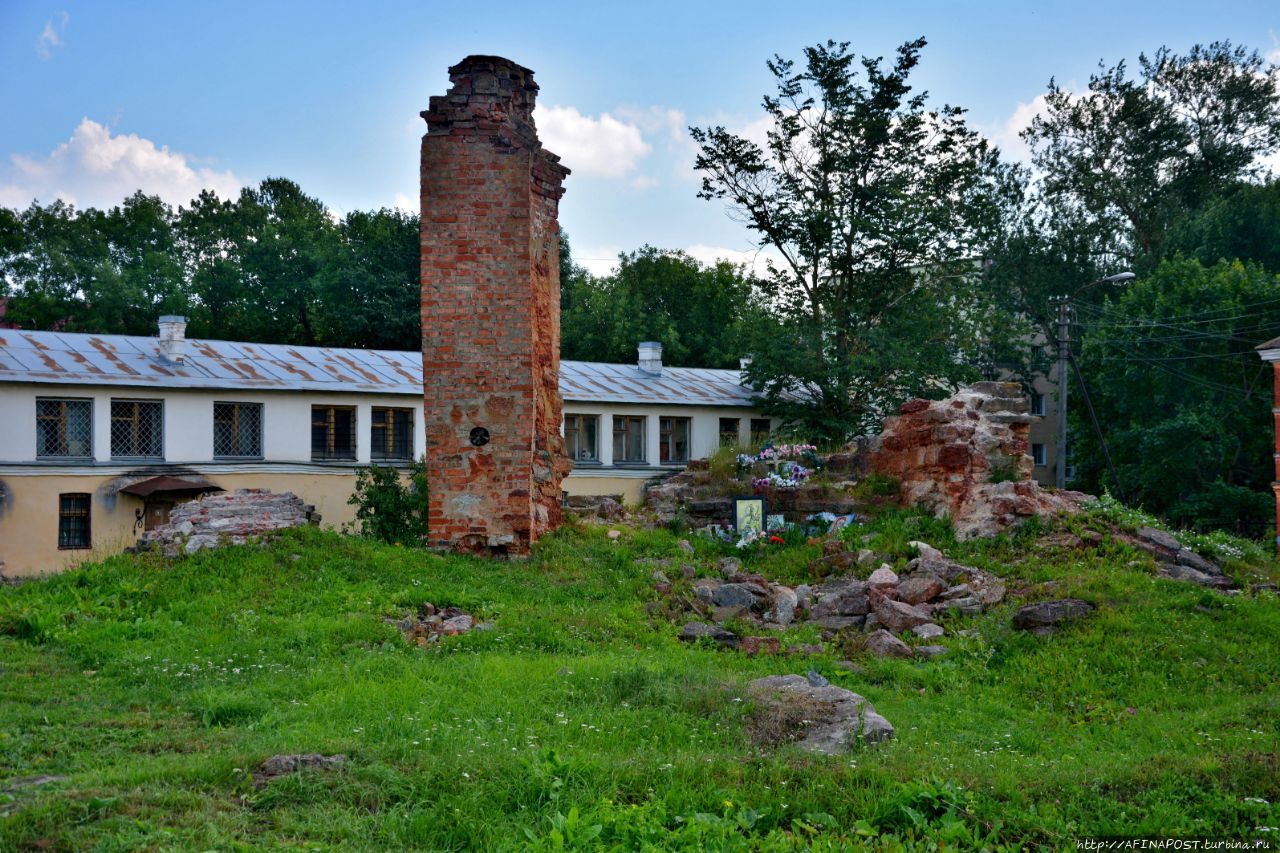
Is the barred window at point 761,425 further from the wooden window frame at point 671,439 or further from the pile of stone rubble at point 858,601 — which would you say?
the pile of stone rubble at point 858,601

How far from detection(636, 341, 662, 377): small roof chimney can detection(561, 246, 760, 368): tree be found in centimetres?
433

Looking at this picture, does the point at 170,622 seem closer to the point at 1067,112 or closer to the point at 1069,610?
the point at 1069,610

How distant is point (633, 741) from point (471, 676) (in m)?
2.06

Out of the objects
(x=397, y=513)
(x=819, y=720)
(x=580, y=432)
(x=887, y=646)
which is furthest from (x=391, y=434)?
(x=819, y=720)

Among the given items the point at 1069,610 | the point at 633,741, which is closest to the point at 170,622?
the point at 633,741

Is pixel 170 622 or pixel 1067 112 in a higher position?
pixel 1067 112

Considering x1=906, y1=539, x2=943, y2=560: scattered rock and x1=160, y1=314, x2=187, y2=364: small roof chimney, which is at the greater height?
x1=160, y1=314, x2=187, y2=364: small roof chimney

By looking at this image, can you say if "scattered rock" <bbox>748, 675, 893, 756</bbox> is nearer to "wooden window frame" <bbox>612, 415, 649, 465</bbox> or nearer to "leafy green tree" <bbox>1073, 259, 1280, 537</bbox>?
"wooden window frame" <bbox>612, 415, 649, 465</bbox>

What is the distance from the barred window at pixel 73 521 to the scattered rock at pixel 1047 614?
20.6m

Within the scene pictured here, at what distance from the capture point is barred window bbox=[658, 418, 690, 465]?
104ft

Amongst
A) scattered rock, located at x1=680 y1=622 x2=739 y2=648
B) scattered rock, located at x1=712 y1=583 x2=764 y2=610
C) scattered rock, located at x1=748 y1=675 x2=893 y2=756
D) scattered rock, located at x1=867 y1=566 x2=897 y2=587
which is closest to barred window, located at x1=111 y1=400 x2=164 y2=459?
scattered rock, located at x1=712 y1=583 x2=764 y2=610

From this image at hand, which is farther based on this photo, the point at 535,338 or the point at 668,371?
the point at 668,371

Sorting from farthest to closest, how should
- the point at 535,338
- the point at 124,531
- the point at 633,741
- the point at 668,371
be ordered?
the point at 668,371 → the point at 124,531 → the point at 535,338 → the point at 633,741

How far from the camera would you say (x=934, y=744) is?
7.09 m
